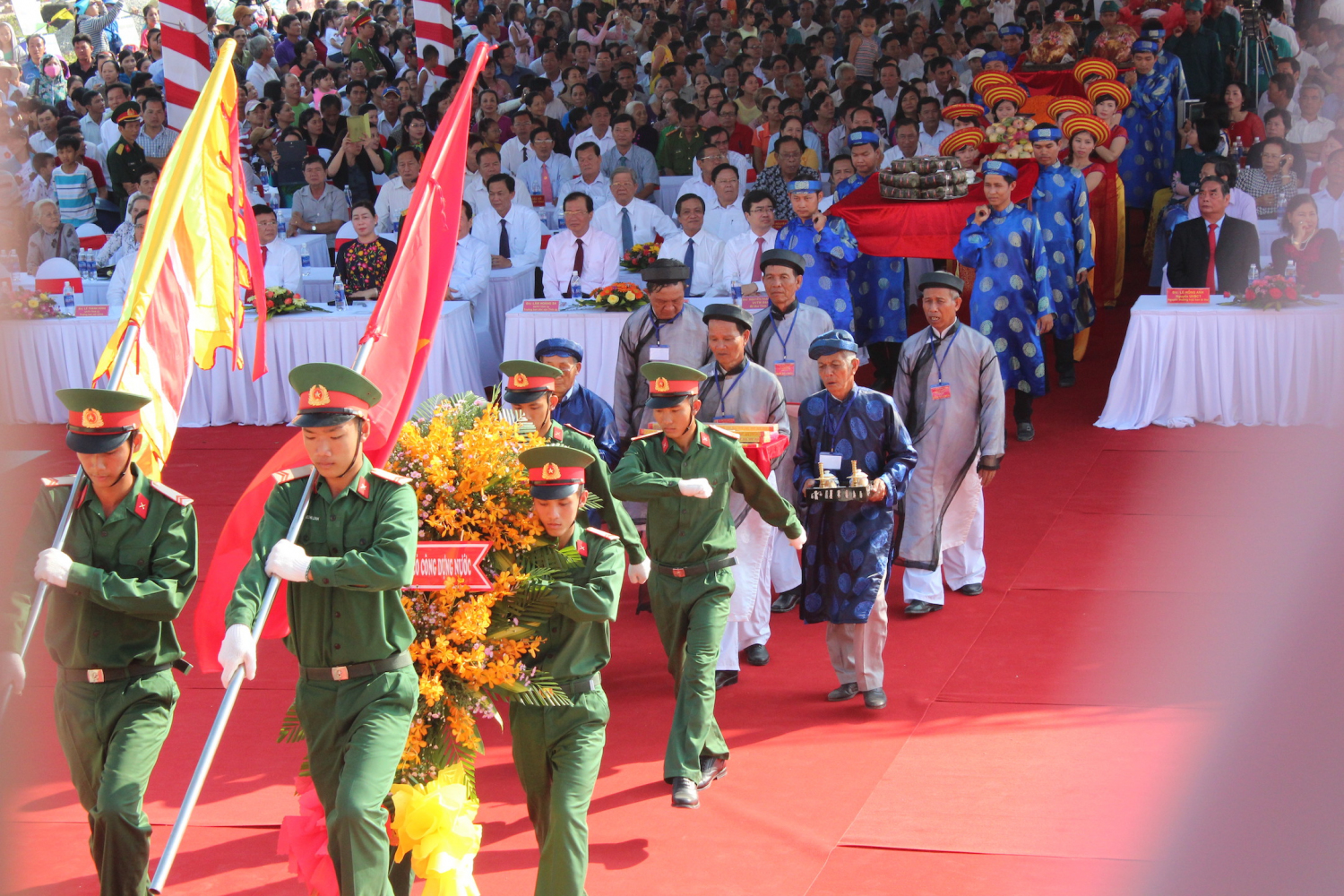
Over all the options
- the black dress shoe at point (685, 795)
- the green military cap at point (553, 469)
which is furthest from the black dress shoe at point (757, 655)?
the green military cap at point (553, 469)

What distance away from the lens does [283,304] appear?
32.7ft

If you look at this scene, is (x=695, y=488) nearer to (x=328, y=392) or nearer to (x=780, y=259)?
(x=328, y=392)

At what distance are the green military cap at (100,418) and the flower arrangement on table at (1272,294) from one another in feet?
23.5

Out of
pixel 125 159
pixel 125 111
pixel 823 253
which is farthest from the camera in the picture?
pixel 125 111

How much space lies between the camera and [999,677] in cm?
579

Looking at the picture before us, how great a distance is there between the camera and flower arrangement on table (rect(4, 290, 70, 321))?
9.93 meters

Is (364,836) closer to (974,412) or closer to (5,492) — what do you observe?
(5,492)

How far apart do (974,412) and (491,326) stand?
5.09 meters

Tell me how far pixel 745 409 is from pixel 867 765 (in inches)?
73.1

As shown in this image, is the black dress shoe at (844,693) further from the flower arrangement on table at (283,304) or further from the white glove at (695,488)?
the flower arrangement on table at (283,304)

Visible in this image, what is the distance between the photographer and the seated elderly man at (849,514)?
18.3 ft

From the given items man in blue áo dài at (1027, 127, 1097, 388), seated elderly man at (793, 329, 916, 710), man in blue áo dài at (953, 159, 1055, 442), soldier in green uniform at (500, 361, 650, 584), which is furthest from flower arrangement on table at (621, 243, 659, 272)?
soldier in green uniform at (500, 361, 650, 584)

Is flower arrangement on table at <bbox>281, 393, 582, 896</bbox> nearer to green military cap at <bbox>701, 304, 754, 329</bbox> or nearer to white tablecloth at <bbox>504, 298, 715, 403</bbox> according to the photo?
green military cap at <bbox>701, 304, 754, 329</bbox>

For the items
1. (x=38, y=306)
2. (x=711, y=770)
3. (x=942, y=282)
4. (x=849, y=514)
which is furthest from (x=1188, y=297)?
(x=38, y=306)
